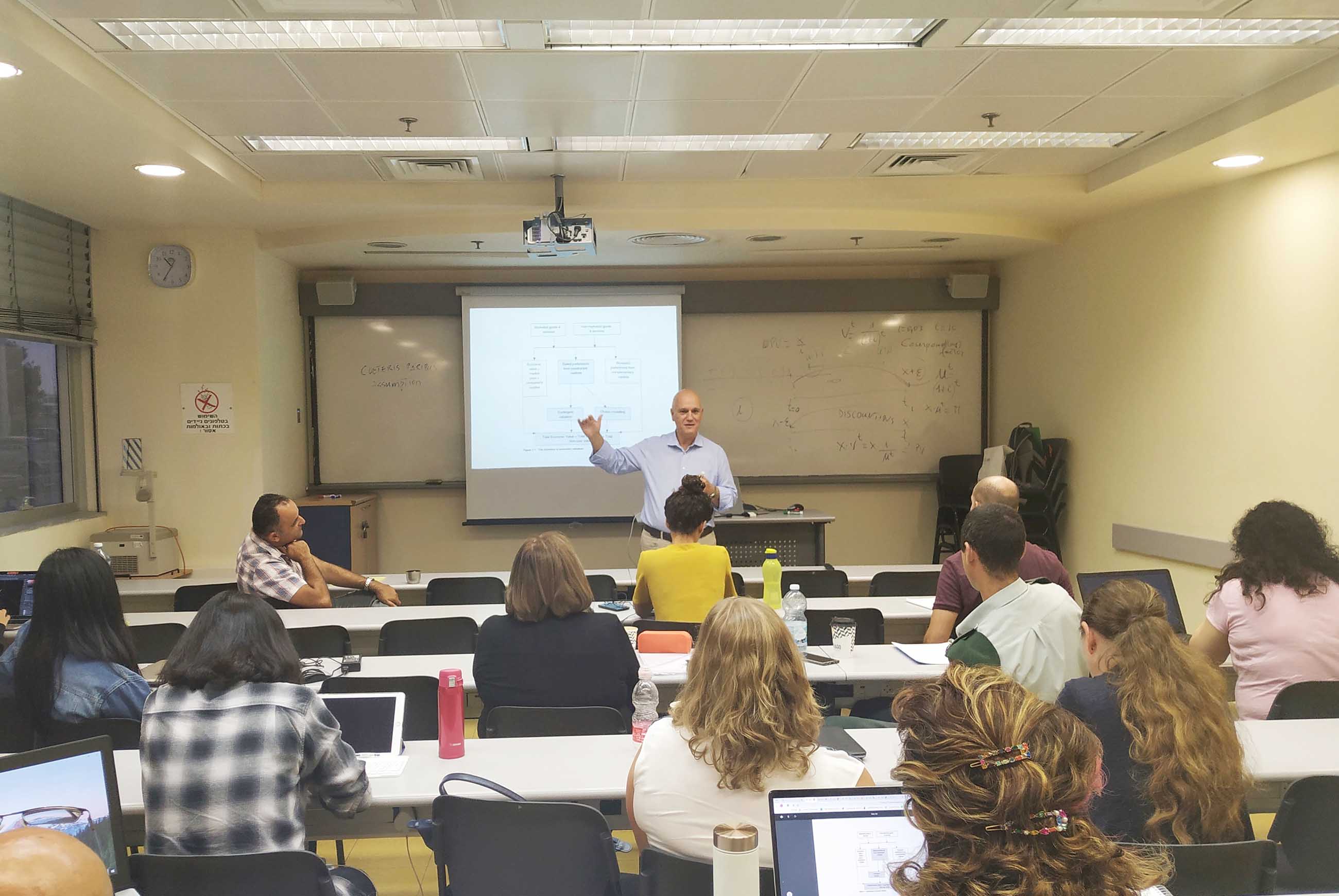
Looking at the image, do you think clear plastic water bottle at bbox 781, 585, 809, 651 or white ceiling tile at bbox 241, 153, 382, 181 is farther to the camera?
white ceiling tile at bbox 241, 153, 382, 181

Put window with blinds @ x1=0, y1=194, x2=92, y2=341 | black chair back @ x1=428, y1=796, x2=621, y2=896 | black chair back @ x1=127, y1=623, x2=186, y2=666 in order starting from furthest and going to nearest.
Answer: window with blinds @ x1=0, y1=194, x2=92, y2=341 → black chair back @ x1=127, y1=623, x2=186, y2=666 → black chair back @ x1=428, y1=796, x2=621, y2=896

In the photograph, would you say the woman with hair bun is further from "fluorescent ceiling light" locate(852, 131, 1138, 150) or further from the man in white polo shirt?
"fluorescent ceiling light" locate(852, 131, 1138, 150)

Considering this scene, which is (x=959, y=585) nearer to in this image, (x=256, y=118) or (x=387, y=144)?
(x=387, y=144)

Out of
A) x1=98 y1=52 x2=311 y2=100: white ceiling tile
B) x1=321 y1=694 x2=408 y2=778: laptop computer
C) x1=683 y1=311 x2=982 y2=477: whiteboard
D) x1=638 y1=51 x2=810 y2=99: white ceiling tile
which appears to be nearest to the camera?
x1=321 y1=694 x2=408 y2=778: laptop computer

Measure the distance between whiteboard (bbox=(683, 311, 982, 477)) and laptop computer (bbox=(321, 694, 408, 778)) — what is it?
5635 millimetres

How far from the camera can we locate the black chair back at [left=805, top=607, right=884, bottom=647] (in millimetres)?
4129

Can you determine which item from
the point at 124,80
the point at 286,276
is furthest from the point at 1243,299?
the point at 286,276

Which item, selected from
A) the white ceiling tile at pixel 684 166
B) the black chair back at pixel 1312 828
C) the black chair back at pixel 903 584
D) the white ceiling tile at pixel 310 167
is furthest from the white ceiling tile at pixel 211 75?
the black chair back at pixel 1312 828

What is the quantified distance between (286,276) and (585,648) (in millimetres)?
5394

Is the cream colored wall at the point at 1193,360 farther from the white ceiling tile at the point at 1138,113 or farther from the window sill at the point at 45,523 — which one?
the window sill at the point at 45,523

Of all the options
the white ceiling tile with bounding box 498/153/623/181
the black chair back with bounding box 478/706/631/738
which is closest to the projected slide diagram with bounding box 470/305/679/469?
the white ceiling tile with bounding box 498/153/623/181

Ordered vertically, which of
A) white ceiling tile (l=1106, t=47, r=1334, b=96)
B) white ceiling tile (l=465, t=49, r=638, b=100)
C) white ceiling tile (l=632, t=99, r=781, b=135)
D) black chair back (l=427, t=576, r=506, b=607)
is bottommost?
black chair back (l=427, t=576, r=506, b=607)

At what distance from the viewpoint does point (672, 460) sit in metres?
6.10

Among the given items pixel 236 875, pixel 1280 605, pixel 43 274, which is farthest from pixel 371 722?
pixel 43 274
